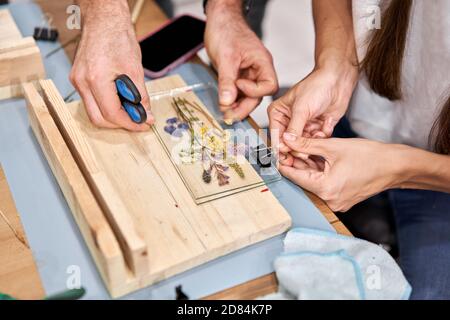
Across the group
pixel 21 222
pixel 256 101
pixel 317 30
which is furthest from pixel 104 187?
A: pixel 317 30

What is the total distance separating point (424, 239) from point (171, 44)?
0.74 m

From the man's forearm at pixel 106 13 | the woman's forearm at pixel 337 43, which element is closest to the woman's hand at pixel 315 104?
the woman's forearm at pixel 337 43

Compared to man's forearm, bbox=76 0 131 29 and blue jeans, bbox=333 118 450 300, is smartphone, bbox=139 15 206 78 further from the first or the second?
blue jeans, bbox=333 118 450 300

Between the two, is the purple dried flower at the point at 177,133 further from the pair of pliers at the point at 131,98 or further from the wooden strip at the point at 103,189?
the wooden strip at the point at 103,189

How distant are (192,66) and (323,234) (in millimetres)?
577

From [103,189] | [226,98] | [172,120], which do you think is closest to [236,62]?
[226,98]

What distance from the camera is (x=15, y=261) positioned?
0.83m

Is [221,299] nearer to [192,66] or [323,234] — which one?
[323,234]

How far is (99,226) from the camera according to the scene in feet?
2.52

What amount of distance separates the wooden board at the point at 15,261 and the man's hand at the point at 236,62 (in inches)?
17.9

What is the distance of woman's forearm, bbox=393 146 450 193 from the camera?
99 centimetres

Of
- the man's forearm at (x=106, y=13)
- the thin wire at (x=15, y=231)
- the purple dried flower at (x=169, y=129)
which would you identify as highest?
the man's forearm at (x=106, y=13)

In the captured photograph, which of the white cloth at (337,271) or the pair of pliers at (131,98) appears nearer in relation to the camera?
the white cloth at (337,271)

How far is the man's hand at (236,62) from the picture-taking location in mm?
1118
